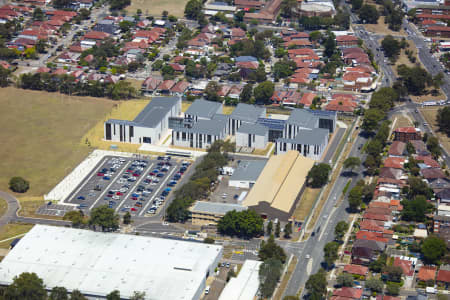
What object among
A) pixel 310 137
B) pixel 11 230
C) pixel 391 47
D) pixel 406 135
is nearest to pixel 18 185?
pixel 11 230

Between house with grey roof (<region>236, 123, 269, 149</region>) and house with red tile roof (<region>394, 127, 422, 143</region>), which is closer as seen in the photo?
house with grey roof (<region>236, 123, 269, 149</region>)

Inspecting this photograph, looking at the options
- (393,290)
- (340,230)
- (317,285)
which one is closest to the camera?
(317,285)

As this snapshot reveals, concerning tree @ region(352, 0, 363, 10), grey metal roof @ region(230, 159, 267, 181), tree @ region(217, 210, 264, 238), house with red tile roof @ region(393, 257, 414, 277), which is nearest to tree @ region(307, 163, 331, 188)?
grey metal roof @ region(230, 159, 267, 181)

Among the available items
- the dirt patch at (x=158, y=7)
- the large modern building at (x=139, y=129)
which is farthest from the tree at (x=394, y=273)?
the dirt patch at (x=158, y=7)

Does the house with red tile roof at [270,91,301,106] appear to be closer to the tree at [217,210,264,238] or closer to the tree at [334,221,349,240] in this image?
the tree at [217,210,264,238]

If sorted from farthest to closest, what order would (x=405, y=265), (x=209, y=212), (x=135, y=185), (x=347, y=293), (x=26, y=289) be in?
1. (x=135, y=185)
2. (x=209, y=212)
3. (x=405, y=265)
4. (x=347, y=293)
5. (x=26, y=289)

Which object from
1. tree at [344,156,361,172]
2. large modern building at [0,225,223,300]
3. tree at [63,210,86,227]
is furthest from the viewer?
tree at [344,156,361,172]

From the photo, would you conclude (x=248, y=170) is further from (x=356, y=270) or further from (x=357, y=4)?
(x=357, y=4)

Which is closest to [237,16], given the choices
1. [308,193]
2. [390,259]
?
[308,193]
